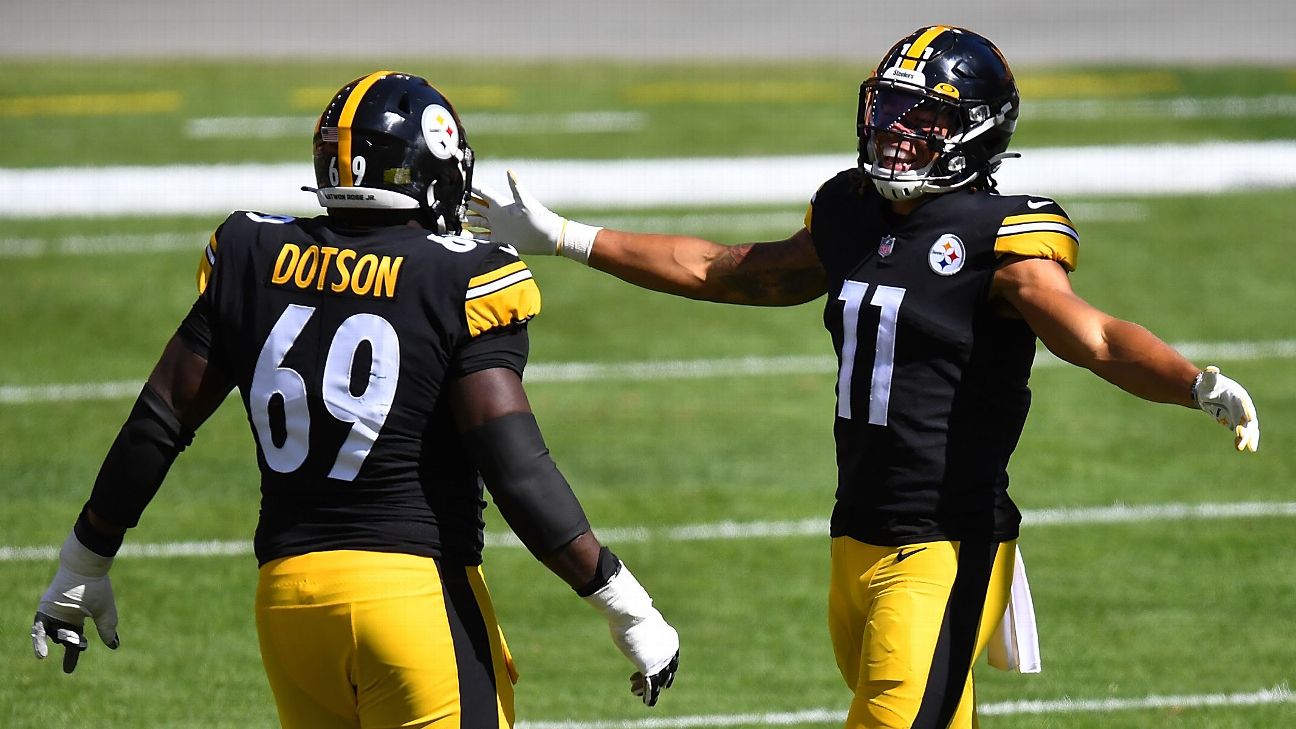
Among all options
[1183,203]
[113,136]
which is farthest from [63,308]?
[1183,203]

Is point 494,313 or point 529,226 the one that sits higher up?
point 494,313

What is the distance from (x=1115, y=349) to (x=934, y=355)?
41cm

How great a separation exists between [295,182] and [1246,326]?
6050 millimetres

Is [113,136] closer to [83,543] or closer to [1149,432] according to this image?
[1149,432]

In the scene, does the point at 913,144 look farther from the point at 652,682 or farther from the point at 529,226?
the point at 652,682

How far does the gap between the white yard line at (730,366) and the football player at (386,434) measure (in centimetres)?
524

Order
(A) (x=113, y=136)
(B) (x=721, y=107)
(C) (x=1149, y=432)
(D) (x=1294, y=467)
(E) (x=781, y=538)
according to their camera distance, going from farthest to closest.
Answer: (B) (x=721, y=107)
(A) (x=113, y=136)
(C) (x=1149, y=432)
(D) (x=1294, y=467)
(E) (x=781, y=538)

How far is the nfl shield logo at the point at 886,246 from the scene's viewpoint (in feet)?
12.5

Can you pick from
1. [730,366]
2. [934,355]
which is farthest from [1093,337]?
[730,366]

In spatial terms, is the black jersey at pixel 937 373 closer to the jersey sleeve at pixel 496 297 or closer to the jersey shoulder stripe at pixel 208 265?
the jersey sleeve at pixel 496 297

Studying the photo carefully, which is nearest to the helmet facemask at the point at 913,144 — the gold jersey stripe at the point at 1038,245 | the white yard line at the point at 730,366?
the gold jersey stripe at the point at 1038,245

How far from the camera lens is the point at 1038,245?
11.8 feet

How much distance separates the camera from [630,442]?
7.79 metres

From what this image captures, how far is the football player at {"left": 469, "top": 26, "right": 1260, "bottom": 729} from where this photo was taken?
11.6 feet
